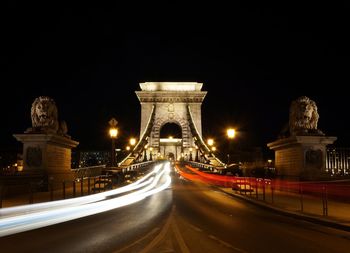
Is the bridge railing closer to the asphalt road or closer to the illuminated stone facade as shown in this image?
the asphalt road

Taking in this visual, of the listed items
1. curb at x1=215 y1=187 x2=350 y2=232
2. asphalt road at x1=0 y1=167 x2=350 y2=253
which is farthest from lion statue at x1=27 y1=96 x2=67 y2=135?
curb at x1=215 y1=187 x2=350 y2=232

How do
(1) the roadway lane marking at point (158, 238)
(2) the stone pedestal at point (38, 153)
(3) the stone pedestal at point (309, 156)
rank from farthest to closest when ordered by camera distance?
(2) the stone pedestal at point (38, 153) → (3) the stone pedestal at point (309, 156) → (1) the roadway lane marking at point (158, 238)

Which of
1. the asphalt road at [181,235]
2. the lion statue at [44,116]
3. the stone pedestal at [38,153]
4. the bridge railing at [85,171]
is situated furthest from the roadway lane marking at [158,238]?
the bridge railing at [85,171]

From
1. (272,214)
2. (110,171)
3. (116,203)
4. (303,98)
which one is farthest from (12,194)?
(303,98)

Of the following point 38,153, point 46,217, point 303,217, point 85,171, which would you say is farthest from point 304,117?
point 85,171

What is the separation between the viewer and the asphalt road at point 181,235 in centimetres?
880

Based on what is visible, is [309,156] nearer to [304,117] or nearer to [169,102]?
[304,117]

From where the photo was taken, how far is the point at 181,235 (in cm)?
1020

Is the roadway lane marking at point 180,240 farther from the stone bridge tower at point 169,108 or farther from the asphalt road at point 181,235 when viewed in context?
the stone bridge tower at point 169,108

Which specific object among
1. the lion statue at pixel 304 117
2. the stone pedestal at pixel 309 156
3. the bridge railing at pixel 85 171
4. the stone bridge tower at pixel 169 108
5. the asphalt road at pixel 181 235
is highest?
the stone bridge tower at pixel 169 108

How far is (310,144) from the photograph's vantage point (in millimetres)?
23562

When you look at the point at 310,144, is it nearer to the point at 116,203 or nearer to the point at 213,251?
the point at 116,203

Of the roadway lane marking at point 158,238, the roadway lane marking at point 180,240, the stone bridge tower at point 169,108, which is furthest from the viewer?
the stone bridge tower at point 169,108

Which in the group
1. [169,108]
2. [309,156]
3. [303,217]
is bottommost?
[303,217]
